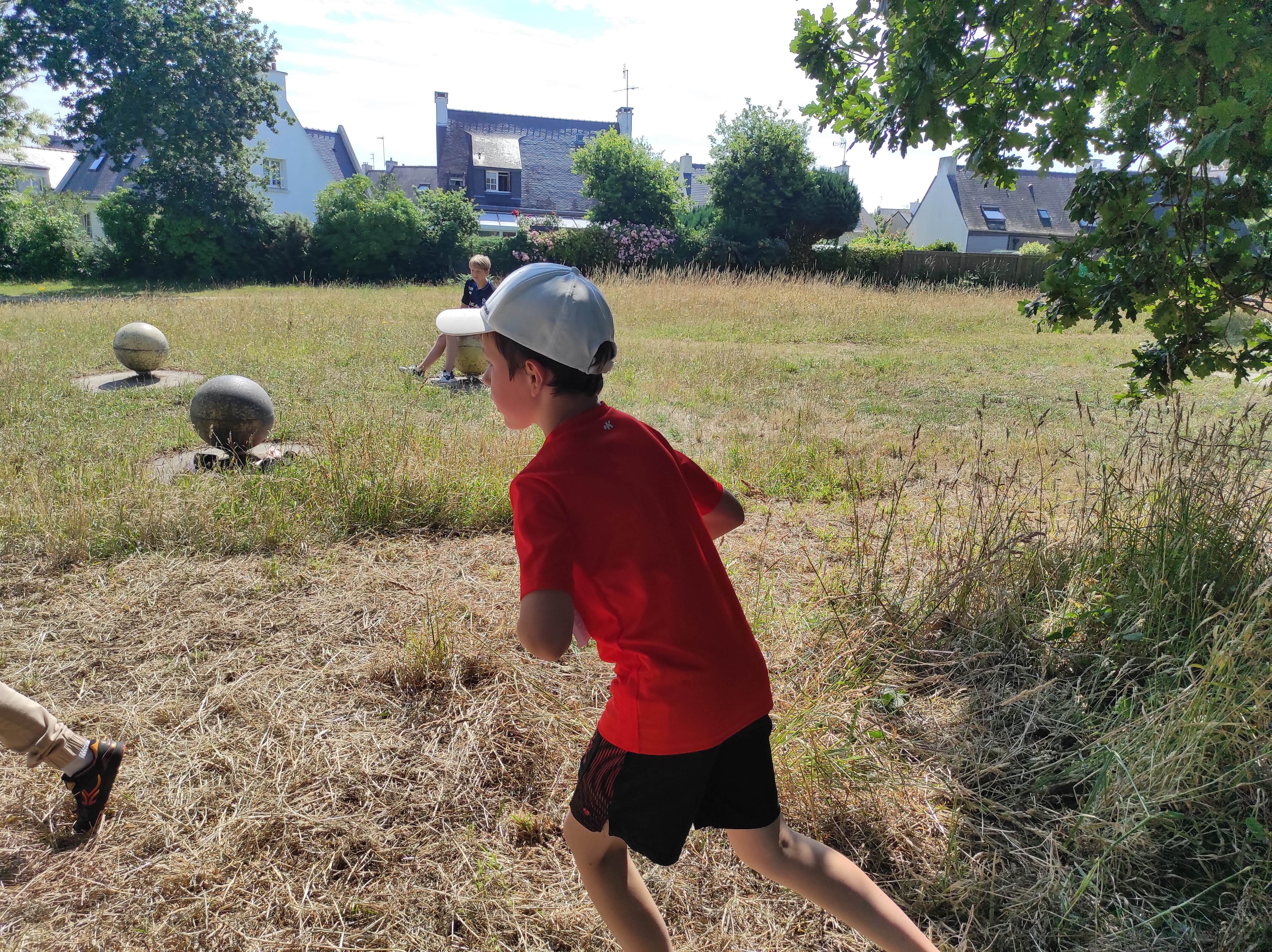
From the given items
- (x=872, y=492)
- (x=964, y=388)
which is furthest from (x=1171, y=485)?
(x=964, y=388)

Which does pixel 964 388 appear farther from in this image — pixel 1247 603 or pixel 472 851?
pixel 472 851

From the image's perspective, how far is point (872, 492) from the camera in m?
6.20

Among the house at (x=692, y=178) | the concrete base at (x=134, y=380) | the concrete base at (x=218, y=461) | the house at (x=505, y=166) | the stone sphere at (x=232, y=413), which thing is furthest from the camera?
the house at (x=692, y=178)

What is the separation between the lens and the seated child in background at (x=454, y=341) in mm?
10391

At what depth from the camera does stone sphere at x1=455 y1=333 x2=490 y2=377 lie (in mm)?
10203

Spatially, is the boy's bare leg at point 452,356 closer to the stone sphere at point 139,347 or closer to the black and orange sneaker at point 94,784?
the stone sphere at point 139,347

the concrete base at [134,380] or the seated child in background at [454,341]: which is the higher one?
the seated child in background at [454,341]

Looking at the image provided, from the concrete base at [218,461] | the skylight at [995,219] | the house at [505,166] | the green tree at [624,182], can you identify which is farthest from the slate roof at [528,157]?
the concrete base at [218,461]

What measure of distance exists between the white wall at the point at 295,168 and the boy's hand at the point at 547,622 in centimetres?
4677

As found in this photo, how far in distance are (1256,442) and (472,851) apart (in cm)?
513

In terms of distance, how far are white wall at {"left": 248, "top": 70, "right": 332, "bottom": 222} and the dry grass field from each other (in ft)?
141

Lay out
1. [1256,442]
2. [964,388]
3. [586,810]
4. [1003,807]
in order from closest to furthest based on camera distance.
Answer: [586,810] < [1003,807] < [1256,442] < [964,388]

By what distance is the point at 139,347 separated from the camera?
32.0ft

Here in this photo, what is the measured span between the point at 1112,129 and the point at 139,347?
10.1 m
